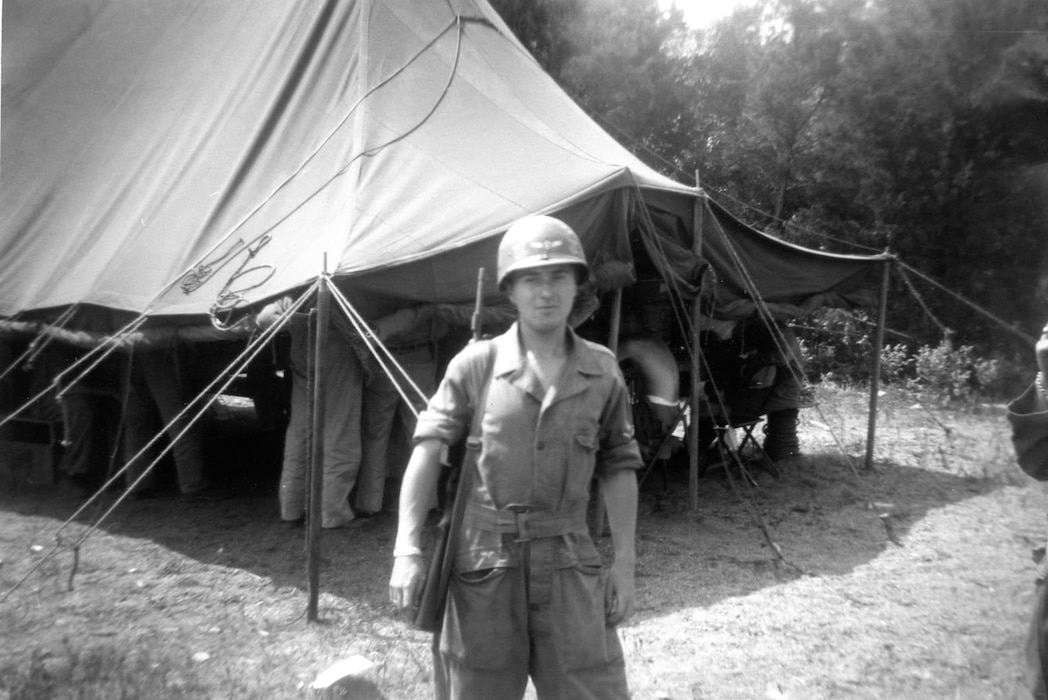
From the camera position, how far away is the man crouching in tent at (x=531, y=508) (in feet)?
7.45

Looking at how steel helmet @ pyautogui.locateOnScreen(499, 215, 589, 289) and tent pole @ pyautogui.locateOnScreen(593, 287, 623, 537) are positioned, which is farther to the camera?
tent pole @ pyautogui.locateOnScreen(593, 287, 623, 537)

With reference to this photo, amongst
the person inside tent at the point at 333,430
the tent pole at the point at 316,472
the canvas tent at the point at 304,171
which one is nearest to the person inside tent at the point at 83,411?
the canvas tent at the point at 304,171

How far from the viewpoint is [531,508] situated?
2.29 m

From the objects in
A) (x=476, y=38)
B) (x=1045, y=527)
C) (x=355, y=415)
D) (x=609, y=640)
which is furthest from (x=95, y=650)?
(x=1045, y=527)

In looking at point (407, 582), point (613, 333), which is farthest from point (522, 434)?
point (613, 333)

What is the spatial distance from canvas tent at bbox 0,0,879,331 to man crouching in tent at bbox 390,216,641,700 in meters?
2.37

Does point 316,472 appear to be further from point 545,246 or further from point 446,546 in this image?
point 545,246

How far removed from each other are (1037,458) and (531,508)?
1.50 metres

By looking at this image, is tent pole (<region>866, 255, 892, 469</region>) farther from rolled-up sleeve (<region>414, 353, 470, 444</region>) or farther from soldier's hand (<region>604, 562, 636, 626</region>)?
rolled-up sleeve (<region>414, 353, 470, 444</region>)

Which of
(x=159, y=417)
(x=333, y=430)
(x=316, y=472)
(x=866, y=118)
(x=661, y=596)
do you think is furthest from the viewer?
(x=866, y=118)

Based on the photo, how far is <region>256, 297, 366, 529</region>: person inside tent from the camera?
5.20 meters

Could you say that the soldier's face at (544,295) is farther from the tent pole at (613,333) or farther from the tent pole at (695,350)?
the tent pole at (695,350)

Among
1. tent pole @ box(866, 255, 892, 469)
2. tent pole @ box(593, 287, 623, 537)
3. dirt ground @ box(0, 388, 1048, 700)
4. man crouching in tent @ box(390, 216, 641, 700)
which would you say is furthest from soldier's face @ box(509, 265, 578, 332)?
tent pole @ box(866, 255, 892, 469)

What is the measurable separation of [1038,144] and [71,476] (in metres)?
11.8
